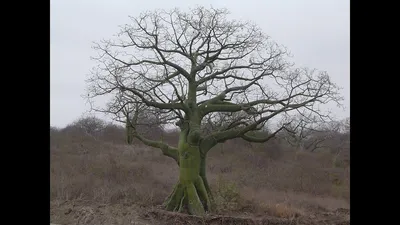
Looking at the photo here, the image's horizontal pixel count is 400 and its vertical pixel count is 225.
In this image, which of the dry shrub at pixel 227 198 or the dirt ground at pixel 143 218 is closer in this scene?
the dirt ground at pixel 143 218

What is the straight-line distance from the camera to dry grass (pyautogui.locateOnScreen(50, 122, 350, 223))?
29.8 ft

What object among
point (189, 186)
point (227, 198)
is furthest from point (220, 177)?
point (189, 186)

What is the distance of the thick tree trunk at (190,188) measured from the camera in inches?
323

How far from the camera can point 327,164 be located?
1359 cm

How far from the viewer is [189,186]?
8.30 metres

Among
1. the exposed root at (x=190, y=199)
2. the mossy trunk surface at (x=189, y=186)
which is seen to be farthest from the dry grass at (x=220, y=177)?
the mossy trunk surface at (x=189, y=186)

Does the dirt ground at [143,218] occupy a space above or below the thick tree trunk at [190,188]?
below

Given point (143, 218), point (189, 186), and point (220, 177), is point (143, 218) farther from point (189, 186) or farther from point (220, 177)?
point (220, 177)

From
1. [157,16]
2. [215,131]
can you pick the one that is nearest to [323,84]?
[215,131]

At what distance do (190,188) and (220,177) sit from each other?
174 cm

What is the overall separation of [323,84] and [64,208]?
5.94m

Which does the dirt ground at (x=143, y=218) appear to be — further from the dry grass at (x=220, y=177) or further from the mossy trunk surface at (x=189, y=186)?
the mossy trunk surface at (x=189, y=186)
